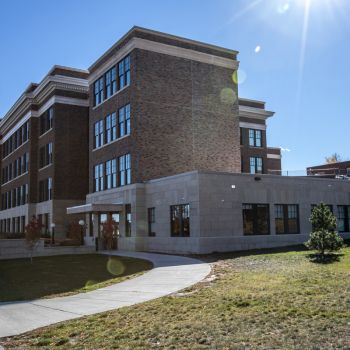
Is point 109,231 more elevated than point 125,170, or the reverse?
point 125,170

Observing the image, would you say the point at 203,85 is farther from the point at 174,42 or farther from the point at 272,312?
the point at 272,312

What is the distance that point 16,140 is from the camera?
57.8 metres

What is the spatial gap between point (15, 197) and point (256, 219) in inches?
1491

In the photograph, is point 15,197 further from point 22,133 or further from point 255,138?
point 255,138

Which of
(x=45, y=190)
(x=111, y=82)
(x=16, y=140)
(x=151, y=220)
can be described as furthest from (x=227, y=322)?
(x=16, y=140)

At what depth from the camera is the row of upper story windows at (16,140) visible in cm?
5319

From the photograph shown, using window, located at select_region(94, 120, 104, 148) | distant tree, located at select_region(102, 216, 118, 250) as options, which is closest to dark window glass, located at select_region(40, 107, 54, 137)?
window, located at select_region(94, 120, 104, 148)

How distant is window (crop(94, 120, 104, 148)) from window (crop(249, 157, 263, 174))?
818 inches

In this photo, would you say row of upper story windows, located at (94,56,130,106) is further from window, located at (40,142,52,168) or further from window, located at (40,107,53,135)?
window, located at (40,142,52,168)

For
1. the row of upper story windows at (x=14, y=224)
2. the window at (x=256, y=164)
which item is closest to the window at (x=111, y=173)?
the row of upper story windows at (x=14, y=224)

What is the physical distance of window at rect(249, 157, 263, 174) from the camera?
53.4 metres

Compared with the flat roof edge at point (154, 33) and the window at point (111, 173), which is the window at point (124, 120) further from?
the flat roof edge at point (154, 33)

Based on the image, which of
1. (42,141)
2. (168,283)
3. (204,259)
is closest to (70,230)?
(42,141)

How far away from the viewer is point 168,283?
1434 centimetres
